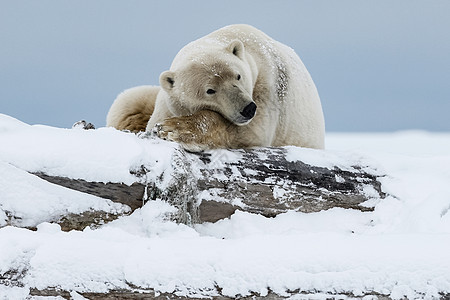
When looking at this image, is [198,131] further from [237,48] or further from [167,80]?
[237,48]

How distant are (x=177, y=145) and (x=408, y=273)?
2.49 metres

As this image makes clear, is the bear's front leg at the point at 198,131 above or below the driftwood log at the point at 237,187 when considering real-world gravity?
above

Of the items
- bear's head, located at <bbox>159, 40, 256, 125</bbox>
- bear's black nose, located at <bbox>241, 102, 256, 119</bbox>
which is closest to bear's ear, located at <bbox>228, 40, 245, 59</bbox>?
bear's head, located at <bbox>159, 40, 256, 125</bbox>

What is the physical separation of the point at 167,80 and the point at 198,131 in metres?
0.93

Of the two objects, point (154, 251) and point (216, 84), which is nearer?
point (154, 251)

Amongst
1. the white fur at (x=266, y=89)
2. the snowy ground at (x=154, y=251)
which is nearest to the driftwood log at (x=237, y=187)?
the snowy ground at (x=154, y=251)

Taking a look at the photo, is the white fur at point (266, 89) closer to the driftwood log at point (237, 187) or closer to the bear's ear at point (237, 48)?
the bear's ear at point (237, 48)

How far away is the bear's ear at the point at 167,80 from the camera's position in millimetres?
6645

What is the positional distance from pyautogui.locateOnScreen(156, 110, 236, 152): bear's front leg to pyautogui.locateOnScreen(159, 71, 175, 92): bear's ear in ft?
1.93

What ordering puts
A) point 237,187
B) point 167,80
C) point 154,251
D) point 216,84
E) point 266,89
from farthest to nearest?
point 266,89 < point 167,80 < point 216,84 < point 237,187 < point 154,251

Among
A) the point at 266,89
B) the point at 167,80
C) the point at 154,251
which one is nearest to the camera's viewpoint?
the point at 154,251

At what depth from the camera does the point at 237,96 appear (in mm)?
6211

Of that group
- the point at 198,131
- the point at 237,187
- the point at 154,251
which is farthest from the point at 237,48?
the point at 154,251

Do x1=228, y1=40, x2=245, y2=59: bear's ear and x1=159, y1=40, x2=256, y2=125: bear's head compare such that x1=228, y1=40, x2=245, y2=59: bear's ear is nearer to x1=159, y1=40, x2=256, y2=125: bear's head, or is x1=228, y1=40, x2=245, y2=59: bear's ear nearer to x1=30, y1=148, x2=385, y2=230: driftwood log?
x1=159, y1=40, x2=256, y2=125: bear's head
